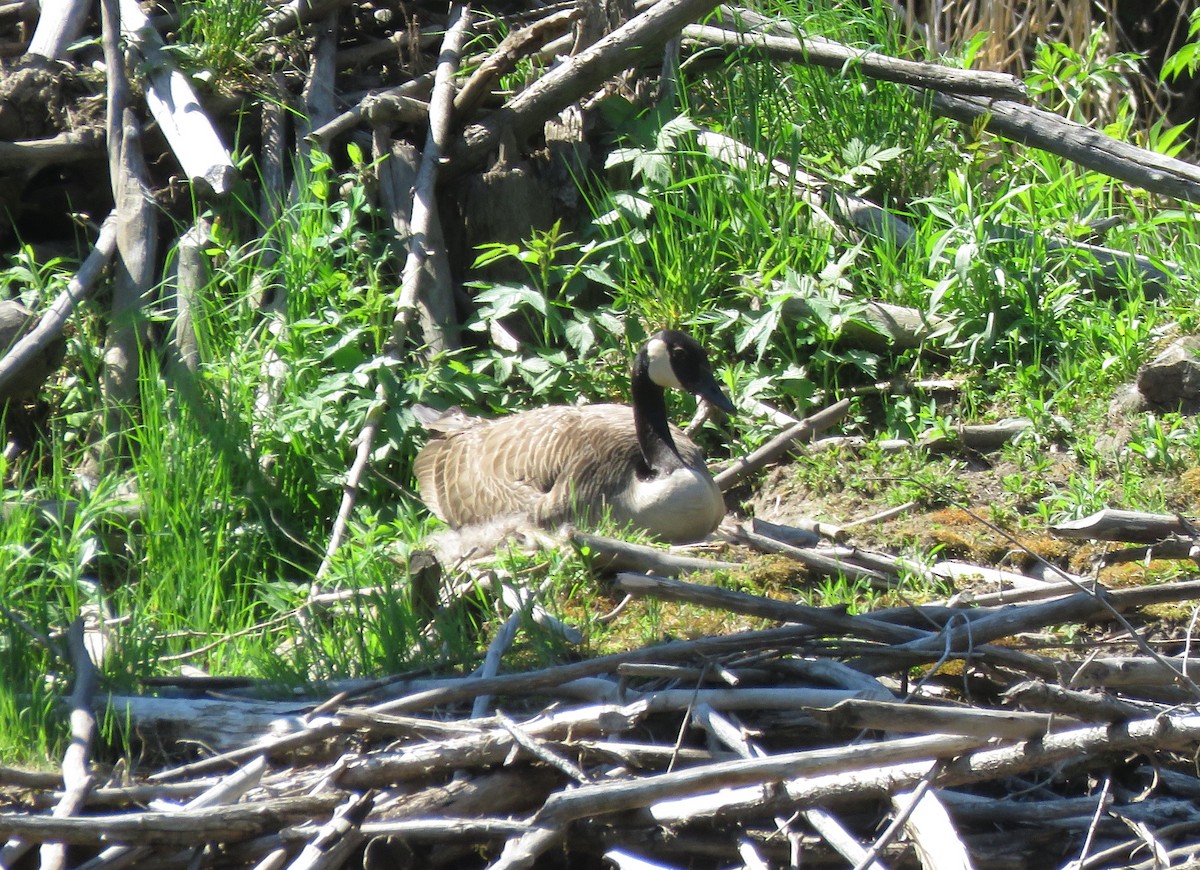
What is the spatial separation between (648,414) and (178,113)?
2982 mm

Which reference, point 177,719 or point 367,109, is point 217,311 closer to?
point 367,109

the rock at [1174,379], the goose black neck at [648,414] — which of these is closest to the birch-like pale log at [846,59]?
Result: the rock at [1174,379]

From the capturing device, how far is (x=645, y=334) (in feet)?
22.6

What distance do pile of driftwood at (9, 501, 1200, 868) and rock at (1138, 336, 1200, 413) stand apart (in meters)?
2.71

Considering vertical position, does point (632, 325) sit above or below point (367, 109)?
below

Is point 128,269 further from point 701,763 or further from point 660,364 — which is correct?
point 701,763

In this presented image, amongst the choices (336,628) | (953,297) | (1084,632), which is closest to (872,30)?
(953,297)

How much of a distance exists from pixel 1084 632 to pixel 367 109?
4.61m

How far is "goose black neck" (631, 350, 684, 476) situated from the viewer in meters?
5.95

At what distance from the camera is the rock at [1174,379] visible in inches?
238

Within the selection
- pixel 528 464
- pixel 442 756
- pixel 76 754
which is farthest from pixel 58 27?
pixel 442 756

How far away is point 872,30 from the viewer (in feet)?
26.2

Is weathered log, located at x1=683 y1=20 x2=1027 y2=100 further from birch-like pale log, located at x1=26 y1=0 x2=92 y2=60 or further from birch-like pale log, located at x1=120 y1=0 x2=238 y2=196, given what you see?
birch-like pale log, located at x1=26 y1=0 x2=92 y2=60

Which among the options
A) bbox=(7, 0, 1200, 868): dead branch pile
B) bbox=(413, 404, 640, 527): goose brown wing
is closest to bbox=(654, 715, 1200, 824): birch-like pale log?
bbox=(7, 0, 1200, 868): dead branch pile
